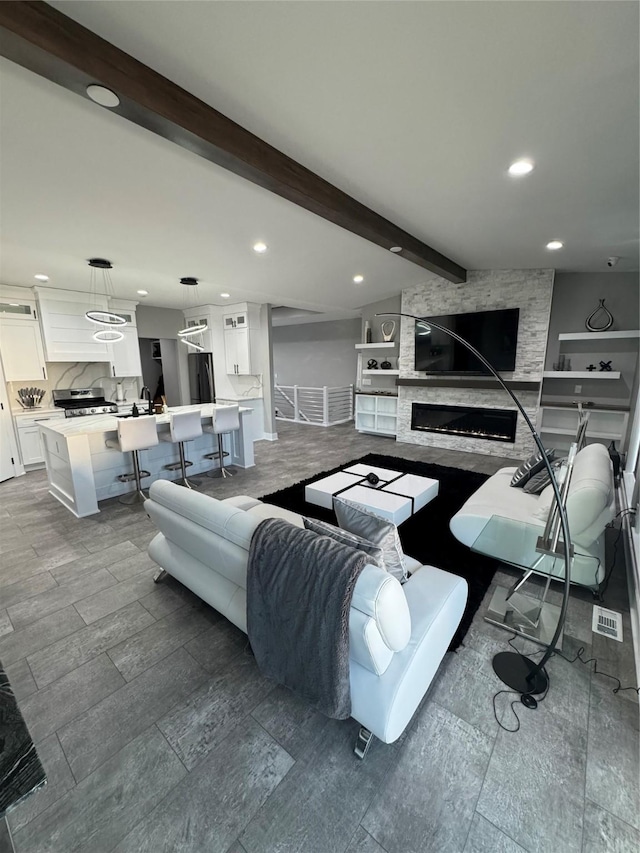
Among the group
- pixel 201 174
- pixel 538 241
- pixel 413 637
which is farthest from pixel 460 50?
pixel 538 241

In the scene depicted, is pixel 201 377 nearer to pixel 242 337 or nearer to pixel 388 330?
pixel 242 337

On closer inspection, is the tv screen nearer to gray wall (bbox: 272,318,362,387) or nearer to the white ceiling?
the white ceiling

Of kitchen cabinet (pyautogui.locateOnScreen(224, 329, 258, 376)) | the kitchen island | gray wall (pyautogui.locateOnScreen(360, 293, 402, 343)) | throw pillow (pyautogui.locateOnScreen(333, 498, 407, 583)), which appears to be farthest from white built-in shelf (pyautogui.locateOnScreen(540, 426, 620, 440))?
kitchen cabinet (pyautogui.locateOnScreen(224, 329, 258, 376))

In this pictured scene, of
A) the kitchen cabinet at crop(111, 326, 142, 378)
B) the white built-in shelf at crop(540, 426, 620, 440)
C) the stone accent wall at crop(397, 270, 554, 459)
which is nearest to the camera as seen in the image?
the white built-in shelf at crop(540, 426, 620, 440)

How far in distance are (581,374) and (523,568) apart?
3876 millimetres

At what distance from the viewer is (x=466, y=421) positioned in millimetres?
6078

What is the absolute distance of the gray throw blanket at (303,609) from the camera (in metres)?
1.27

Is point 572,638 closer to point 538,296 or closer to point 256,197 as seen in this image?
point 256,197

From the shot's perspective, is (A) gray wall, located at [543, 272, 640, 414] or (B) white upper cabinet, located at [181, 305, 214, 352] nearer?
(A) gray wall, located at [543, 272, 640, 414]

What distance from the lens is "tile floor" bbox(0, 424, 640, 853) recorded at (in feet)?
3.83

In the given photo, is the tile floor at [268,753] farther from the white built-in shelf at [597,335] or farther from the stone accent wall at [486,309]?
the white built-in shelf at [597,335]

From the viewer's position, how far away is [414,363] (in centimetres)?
643

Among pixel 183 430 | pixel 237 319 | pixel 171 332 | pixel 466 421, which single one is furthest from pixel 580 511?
pixel 171 332

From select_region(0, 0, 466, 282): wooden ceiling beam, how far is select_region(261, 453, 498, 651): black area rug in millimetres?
2924
